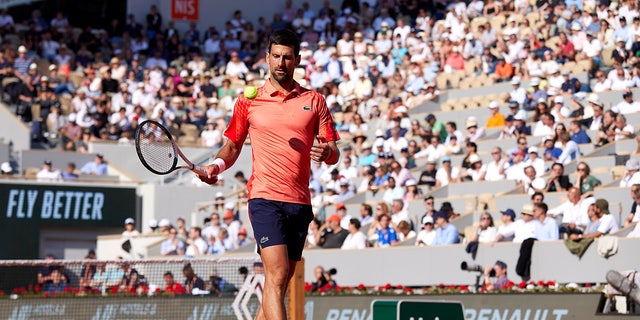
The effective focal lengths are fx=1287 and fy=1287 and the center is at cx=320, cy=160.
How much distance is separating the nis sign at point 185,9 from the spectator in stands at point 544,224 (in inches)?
808

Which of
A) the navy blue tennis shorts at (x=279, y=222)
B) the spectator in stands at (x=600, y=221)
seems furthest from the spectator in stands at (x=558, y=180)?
the navy blue tennis shorts at (x=279, y=222)

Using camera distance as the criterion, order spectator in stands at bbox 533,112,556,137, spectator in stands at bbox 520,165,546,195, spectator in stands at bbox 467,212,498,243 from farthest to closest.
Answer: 1. spectator in stands at bbox 533,112,556,137
2. spectator in stands at bbox 520,165,546,195
3. spectator in stands at bbox 467,212,498,243

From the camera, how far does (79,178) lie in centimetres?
2688

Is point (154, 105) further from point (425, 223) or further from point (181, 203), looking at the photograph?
point (425, 223)

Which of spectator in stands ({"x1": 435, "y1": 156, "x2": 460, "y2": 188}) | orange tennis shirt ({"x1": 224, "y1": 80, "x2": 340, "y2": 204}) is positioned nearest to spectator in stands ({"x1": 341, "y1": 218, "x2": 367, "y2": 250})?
spectator in stands ({"x1": 435, "y1": 156, "x2": 460, "y2": 188})

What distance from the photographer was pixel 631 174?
1898cm

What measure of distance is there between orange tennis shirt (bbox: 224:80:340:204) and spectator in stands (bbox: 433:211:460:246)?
38.2ft

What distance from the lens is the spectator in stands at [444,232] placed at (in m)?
19.6

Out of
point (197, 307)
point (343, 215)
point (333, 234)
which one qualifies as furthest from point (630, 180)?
point (197, 307)

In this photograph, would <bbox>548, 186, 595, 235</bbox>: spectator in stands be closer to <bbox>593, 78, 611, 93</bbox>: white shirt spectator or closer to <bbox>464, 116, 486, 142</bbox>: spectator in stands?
<bbox>593, 78, 611, 93</bbox>: white shirt spectator

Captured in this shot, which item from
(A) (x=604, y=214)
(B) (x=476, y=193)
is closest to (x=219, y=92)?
(B) (x=476, y=193)

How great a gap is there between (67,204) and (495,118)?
8999 mm

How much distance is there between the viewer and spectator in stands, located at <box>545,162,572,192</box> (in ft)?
64.5

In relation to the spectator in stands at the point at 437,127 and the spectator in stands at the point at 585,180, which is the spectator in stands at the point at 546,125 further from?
the spectator in stands at the point at 585,180
